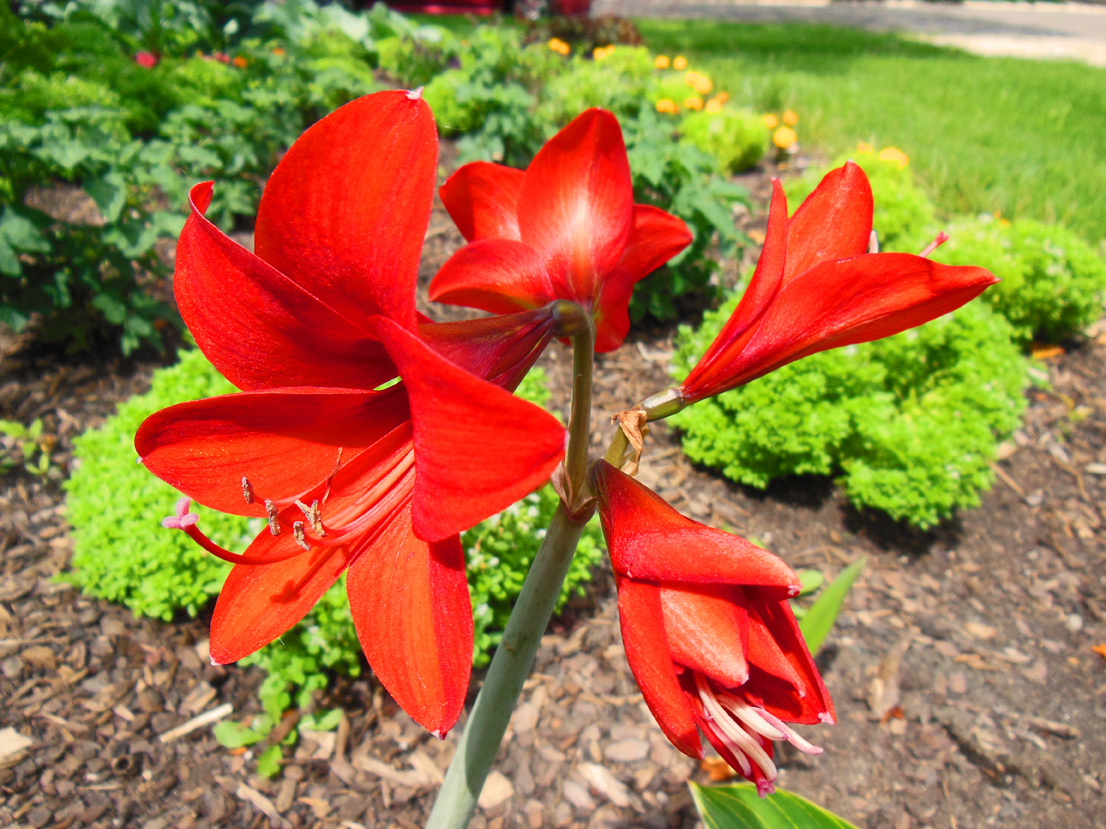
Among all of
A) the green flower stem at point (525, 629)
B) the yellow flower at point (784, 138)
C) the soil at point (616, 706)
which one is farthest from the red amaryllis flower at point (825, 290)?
the yellow flower at point (784, 138)

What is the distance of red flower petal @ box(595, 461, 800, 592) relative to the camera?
0.63 m

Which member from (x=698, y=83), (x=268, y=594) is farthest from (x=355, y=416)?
(x=698, y=83)

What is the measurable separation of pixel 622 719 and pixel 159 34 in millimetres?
5811

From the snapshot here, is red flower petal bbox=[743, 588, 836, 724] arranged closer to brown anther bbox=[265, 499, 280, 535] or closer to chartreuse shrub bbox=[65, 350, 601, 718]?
brown anther bbox=[265, 499, 280, 535]

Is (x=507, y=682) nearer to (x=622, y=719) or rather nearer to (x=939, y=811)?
(x=622, y=719)

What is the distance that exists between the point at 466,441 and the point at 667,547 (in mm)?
242

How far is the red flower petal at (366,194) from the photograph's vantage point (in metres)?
0.62

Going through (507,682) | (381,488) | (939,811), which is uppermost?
(381,488)

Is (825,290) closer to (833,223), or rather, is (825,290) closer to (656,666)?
(833,223)

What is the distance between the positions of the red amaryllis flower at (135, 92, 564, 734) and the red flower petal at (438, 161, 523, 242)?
0.66 ft

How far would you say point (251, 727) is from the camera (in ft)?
6.89

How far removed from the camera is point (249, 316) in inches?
27.0

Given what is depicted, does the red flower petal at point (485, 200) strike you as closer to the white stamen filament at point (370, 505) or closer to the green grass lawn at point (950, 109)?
the white stamen filament at point (370, 505)

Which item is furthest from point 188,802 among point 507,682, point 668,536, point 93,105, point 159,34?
point 159,34
